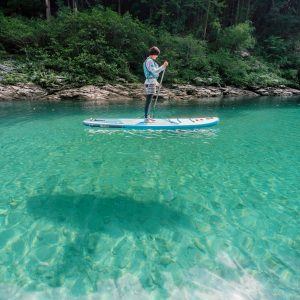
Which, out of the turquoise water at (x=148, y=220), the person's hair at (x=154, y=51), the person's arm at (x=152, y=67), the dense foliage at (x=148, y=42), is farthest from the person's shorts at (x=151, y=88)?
the dense foliage at (x=148, y=42)

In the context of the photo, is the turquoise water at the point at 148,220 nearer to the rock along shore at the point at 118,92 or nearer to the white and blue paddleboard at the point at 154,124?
the white and blue paddleboard at the point at 154,124

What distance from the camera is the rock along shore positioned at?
1988 centimetres

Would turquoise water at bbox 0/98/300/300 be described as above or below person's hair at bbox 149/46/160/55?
below

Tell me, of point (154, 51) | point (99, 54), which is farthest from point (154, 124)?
point (99, 54)

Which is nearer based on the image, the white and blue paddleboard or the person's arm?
the person's arm

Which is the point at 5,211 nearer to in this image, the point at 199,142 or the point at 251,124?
the point at 199,142

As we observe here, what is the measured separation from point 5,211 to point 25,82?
61.6 ft

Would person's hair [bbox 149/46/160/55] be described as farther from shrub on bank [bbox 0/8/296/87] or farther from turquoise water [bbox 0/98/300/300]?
shrub on bank [bbox 0/8/296/87]

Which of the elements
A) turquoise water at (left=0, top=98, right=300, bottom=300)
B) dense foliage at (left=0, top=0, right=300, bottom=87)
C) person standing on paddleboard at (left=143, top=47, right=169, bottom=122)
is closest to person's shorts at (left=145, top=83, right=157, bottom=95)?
person standing on paddleboard at (left=143, top=47, right=169, bottom=122)

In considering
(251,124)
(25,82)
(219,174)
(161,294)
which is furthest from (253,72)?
(161,294)

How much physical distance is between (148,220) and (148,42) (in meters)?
26.4

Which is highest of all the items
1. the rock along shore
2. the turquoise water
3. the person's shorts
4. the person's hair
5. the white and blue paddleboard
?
the person's hair

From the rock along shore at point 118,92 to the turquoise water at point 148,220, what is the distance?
39.6ft

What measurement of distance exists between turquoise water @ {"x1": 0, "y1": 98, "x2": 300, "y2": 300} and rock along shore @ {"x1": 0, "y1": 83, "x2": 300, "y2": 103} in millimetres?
12072
